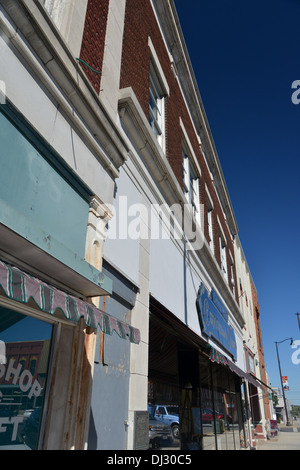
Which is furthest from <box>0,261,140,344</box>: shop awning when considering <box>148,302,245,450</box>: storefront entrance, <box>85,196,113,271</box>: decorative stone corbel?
<box>148,302,245,450</box>: storefront entrance

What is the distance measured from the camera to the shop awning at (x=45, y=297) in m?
2.83

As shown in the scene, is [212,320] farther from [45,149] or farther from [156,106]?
[45,149]

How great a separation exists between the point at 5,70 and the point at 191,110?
12044 mm

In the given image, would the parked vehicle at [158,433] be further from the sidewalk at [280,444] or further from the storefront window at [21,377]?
the sidewalk at [280,444]

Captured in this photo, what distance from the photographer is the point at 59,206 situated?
4.22 meters

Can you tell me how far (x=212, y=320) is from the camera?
12820 millimetres

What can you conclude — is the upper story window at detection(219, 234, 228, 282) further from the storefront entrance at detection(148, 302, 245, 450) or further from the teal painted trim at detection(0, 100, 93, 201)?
the teal painted trim at detection(0, 100, 93, 201)

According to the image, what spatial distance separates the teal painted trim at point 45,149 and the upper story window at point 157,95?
195 inches

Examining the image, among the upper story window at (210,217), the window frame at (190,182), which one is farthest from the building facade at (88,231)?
the upper story window at (210,217)

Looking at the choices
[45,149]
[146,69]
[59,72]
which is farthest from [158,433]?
[146,69]

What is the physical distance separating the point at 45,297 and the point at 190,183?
1046 centimetres

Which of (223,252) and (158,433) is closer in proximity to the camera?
(158,433)

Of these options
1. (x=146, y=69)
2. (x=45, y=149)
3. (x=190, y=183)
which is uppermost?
(x=190, y=183)

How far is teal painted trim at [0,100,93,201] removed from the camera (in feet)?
11.8
